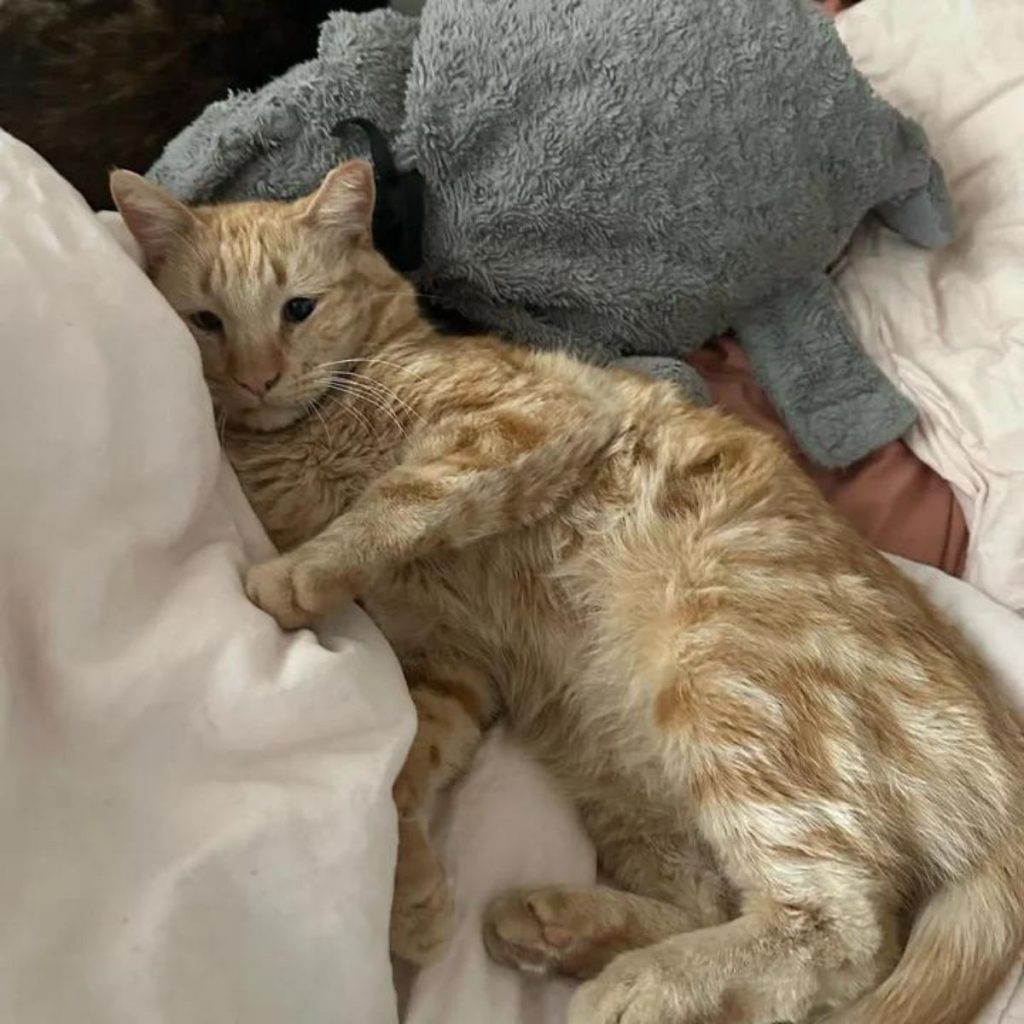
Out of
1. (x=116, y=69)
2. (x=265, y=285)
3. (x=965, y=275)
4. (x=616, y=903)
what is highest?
(x=116, y=69)

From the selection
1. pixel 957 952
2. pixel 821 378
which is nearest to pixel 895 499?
pixel 821 378

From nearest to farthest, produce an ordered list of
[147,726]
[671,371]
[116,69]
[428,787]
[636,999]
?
[147,726] < [636,999] < [428,787] < [116,69] < [671,371]

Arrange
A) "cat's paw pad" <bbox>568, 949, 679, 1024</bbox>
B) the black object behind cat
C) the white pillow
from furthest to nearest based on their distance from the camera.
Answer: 1. the white pillow
2. the black object behind cat
3. "cat's paw pad" <bbox>568, 949, 679, 1024</bbox>

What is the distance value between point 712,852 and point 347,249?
2.73 ft

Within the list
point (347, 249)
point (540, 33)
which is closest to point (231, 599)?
point (347, 249)

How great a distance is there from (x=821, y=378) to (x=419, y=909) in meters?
1.04

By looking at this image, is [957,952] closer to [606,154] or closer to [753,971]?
[753,971]

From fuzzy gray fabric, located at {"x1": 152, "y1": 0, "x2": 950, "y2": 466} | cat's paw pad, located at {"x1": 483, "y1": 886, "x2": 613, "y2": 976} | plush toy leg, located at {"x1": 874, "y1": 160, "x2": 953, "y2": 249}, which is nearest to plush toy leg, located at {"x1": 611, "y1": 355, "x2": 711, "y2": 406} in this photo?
fuzzy gray fabric, located at {"x1": 152, "y1": 0, "x2": 950, "y2": 466}

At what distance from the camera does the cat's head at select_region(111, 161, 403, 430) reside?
142 cm

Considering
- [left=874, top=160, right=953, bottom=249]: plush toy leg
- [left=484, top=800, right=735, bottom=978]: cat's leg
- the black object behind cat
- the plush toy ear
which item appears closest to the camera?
[left=484, top=800, right=735, bottom=978]: cat's leg

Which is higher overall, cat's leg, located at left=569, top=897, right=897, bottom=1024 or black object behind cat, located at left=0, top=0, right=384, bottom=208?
black object behind cat, located at left=0, top=0, right=384, bottom=208

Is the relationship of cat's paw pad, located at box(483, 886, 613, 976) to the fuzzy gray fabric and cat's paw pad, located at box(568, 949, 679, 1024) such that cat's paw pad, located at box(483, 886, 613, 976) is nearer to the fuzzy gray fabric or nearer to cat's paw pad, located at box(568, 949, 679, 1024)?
cat's paw pad, located at box(568, 949, 679, 1024)

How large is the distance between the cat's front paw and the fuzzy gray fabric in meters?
0.65

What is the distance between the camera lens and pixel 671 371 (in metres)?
1.77
